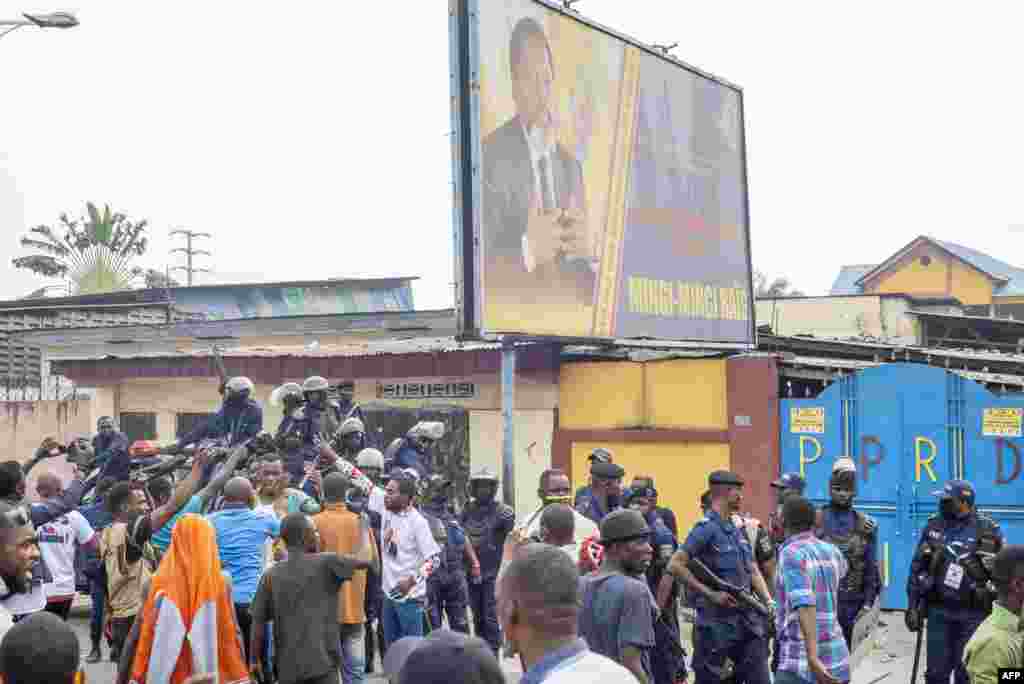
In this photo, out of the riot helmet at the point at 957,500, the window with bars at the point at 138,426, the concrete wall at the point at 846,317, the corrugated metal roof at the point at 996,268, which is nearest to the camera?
the riot helmet at the point at 957,500

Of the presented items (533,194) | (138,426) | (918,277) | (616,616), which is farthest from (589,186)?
(918,277)

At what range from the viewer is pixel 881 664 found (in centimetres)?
1087

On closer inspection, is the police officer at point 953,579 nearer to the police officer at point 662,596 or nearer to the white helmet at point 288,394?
the police officer at point 662,596

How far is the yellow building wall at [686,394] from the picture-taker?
16.1 metres

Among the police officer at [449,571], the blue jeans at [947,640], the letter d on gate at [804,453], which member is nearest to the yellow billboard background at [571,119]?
the letter d on gate at [804,453]

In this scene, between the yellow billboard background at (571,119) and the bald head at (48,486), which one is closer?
the bald head at (48,486)

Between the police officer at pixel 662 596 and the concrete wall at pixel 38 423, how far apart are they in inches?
625

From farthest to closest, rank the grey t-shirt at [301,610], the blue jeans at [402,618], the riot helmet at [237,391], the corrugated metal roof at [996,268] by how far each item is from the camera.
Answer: the corrugated metal roof at [996,268] < the riot helmet at [237,391] < the blue jeans at [402,618] < the grey t-shirt at [301,610]

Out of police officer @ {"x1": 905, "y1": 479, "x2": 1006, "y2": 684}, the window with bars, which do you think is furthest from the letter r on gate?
the window with bars

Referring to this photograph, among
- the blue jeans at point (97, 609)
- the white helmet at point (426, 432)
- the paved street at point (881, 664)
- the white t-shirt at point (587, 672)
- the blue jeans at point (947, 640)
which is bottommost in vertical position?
the paved street at point (881, 664)

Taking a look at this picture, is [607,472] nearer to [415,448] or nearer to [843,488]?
[843,488]

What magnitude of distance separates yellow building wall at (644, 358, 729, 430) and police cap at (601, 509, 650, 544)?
10.7m

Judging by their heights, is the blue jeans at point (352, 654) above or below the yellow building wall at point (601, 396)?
below

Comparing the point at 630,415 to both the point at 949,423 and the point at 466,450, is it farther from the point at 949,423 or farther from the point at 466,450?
the point at 949,423
